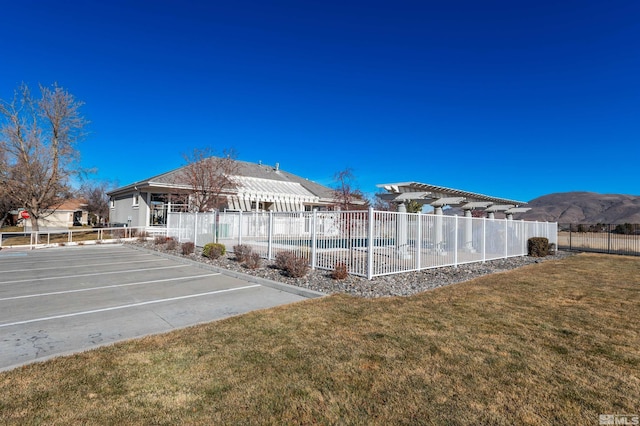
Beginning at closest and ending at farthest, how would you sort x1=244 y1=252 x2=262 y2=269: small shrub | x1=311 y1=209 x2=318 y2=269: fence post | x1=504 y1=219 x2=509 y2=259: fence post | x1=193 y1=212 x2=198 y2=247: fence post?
x1=311 y1=209 x2=318 y2=269: fence post → x1=244 y1=252 x2=262 y2=269: small shrub → x1=504 y1=219 x2=509 y2=259: fence post → x1=193 y1=212 x2=198 y2=247: fence post

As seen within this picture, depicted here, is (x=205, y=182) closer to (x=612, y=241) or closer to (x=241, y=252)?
(x=241, y=252)

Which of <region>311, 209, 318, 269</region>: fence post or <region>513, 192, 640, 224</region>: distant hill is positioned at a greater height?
<region>513, 192, 640, 224</region>: distant hill

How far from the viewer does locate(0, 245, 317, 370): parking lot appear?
495 cm

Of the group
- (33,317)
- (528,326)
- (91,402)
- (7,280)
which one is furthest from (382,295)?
(7,280)

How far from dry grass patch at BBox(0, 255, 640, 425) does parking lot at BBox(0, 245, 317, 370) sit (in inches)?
29.1

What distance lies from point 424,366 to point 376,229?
5787mm

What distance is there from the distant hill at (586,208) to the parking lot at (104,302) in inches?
3019

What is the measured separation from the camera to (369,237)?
9039 millimetres

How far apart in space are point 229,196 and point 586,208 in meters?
110

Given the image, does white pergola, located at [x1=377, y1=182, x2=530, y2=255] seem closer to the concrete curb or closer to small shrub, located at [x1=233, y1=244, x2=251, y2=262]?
the concrete curb

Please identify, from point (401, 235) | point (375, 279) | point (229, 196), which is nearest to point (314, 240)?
point (375, 279)

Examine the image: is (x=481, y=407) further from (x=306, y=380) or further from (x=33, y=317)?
(x=33, y=317)

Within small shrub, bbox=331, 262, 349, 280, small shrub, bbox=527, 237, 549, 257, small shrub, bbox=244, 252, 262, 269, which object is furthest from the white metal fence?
small shrub, bbox=527, 237, 549, 257

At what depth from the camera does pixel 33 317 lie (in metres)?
6.05
